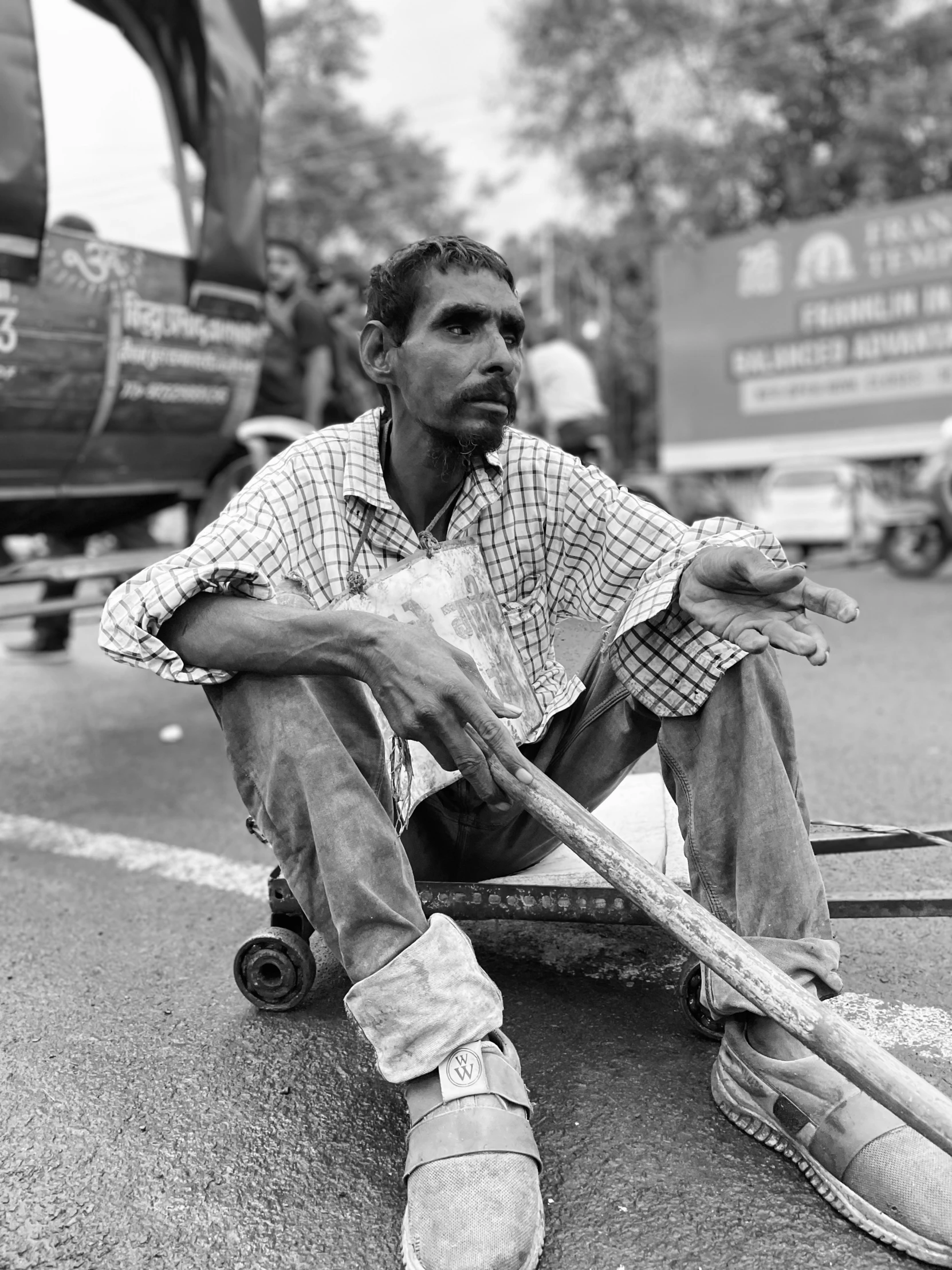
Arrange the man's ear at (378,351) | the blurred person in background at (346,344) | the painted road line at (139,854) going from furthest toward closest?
the blurred person in background at (346,344) < the painted road line at (139,854) < the man's ear at (378,351)

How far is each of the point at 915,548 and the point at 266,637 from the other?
9.14 meters

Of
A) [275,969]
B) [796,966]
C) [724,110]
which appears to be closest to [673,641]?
[796,966]

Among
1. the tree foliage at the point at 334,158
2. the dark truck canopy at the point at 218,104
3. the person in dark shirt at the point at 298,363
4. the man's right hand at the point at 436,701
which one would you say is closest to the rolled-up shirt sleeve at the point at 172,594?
the man's right hand at the point at 436,701

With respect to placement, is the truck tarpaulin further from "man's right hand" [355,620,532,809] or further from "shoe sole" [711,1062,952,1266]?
"shoe sole" [711,1062,952,1266]

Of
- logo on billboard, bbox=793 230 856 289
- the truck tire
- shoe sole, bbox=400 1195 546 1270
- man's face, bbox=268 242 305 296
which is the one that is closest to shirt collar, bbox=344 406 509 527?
shoe sole, bbox=400 1195 546 1270

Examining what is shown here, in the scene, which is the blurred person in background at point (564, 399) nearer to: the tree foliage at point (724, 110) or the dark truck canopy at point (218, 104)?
the dark truck canopy at point (218, 104)

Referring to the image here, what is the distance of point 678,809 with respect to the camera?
1.80m

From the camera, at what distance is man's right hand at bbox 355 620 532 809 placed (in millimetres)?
1549

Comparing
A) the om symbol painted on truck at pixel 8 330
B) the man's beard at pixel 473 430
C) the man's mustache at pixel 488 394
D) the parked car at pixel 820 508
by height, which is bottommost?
the parked car at pixel 820 508

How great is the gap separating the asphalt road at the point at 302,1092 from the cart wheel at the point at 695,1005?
3cm

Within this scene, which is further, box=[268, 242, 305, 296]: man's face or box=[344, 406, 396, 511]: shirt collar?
box=[268, 242, 305, 296]: man's face

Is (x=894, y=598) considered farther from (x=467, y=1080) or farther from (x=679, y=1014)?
(x=467, y=1080)

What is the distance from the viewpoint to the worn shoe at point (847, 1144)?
1412 millimetres

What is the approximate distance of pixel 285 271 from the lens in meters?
6.71
